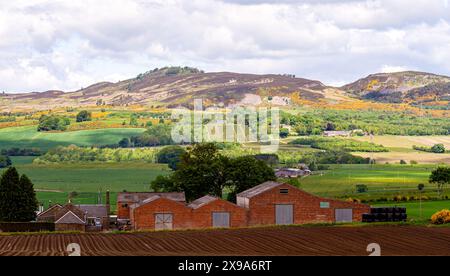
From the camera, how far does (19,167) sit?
16488cm

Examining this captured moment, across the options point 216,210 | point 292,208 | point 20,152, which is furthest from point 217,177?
point 20,152

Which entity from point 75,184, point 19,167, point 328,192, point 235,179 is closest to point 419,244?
point 235,179

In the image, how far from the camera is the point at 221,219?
80562mm

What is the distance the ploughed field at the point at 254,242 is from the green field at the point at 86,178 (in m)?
43.7

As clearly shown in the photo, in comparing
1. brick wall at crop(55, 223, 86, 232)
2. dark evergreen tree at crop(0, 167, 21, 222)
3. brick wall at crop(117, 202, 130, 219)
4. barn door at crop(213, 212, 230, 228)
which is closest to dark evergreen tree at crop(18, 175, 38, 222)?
dark evergreen tree at crop(0, 167, 21, 222)

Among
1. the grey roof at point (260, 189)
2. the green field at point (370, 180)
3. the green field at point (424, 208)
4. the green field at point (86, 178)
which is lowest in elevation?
the green field at point (86, 178)

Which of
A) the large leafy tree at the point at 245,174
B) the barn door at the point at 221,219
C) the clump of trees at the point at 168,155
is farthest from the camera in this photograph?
the clump of trees at the point at 168,155

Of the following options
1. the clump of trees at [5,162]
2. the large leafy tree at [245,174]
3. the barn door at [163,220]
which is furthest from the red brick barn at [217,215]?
the clump of trees at [5,162]

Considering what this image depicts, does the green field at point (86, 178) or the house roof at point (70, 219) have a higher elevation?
the house roof at point (70, 219)

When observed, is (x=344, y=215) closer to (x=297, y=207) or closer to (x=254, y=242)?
(x=297, y=207)

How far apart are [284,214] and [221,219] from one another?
216 inches

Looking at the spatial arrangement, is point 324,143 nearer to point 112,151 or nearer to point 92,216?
point 112,151

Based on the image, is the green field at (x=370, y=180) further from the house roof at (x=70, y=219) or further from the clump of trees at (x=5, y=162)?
the clump of trees at (x=5, y=162)

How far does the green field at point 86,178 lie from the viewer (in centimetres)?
12444
